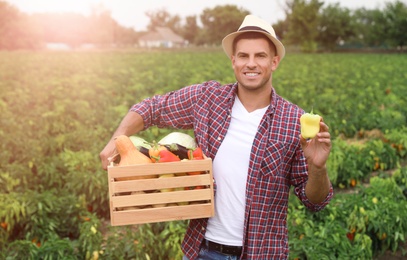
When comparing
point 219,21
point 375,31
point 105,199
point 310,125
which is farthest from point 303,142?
point 219,21

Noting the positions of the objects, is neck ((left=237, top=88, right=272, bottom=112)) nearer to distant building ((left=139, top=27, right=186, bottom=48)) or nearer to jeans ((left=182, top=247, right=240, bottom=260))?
jeans ((left=182, top=247, right=240, bottom=260))

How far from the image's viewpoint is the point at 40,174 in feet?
19.2

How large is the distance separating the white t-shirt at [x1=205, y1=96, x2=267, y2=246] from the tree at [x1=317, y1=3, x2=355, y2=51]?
67.5 metres

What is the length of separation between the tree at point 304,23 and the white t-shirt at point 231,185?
212 ft

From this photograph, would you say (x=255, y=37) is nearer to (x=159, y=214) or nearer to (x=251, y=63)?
(x=251, y=63)

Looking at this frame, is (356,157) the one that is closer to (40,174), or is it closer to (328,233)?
(328,233)

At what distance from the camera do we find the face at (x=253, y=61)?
89.6 inches

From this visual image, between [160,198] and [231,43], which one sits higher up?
[231,43]

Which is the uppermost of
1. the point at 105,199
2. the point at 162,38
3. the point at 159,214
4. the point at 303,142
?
the point at 162,38

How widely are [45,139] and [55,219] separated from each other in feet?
8.03

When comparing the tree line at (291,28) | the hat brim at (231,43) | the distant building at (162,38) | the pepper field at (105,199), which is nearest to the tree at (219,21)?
the tree line at (291,28)

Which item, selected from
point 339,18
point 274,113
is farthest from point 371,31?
point 274,113

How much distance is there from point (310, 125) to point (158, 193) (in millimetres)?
622

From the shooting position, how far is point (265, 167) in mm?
2262
